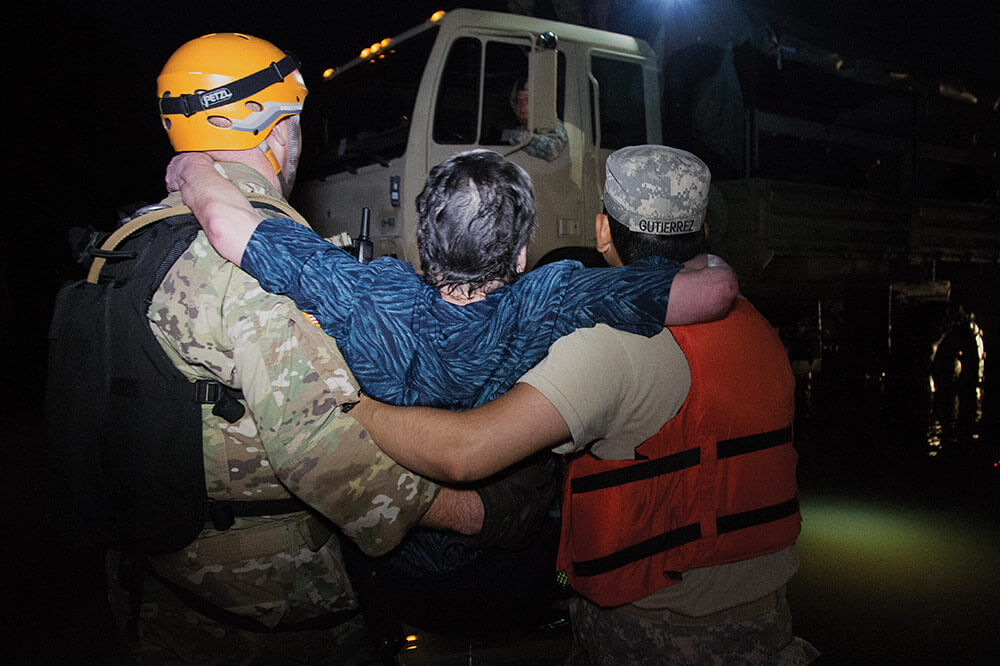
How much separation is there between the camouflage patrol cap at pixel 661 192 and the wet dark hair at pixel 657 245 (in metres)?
0.01

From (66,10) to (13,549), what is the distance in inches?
441

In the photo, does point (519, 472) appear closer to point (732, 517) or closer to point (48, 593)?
point (732, 517)

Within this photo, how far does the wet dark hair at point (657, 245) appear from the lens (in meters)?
1.69

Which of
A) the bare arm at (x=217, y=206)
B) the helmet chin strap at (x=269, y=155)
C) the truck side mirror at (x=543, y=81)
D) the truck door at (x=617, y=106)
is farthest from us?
the truck door at (x=617, y=106)

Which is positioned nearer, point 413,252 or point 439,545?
point 439,545

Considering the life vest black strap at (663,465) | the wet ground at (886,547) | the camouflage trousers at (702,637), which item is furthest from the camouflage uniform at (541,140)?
the camouflage trousers at (702,637)

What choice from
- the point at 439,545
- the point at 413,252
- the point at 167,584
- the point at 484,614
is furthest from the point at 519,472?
the point at 413,252

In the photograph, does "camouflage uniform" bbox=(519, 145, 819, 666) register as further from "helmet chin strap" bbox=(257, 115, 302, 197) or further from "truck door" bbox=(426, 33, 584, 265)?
"truck door" bbox=(426, 33, 584, 265)

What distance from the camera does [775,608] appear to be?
1569 mm

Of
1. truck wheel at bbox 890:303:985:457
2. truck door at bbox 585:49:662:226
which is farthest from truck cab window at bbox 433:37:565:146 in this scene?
truck wheel at bbox 890:303:985:457

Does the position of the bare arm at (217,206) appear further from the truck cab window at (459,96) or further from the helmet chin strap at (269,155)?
the truck cab window at (459,96)

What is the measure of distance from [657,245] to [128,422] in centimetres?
120

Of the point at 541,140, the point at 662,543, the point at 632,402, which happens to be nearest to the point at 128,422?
the point at 632,402

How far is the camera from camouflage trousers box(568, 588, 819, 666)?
4.92 ft
